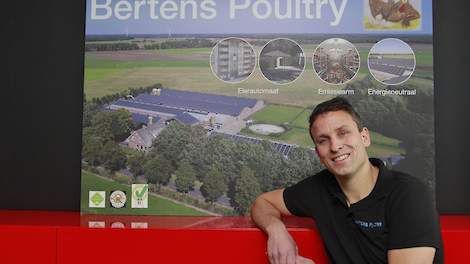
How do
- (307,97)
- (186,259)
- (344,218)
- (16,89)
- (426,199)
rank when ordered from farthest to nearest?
(16,89) < (307,97) < (186,259) < (344,218) < (426,199)

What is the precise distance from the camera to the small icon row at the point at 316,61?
1891 millimetres

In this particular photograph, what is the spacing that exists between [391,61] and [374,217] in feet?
2.66

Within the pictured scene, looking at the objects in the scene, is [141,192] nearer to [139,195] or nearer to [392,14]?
[139,195]

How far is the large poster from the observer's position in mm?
1880

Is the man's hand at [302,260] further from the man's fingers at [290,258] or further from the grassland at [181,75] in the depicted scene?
the grassland at [181,75]

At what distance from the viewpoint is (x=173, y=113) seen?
6.35 feet

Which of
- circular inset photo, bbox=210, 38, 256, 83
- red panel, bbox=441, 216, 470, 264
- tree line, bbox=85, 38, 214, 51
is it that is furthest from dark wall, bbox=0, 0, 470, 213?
red panel, bbox=441, 216, 470, 264

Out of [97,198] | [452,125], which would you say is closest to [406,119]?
[452,125]

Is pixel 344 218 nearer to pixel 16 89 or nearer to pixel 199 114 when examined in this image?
pixel 199 114

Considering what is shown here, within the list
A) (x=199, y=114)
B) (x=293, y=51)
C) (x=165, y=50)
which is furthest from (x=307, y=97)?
(x=165, y=50)

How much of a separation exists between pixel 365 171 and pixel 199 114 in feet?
2.55

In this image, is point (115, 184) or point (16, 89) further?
point (16, 89)

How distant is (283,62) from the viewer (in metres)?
1.91

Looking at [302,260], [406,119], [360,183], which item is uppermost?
[406,119]
